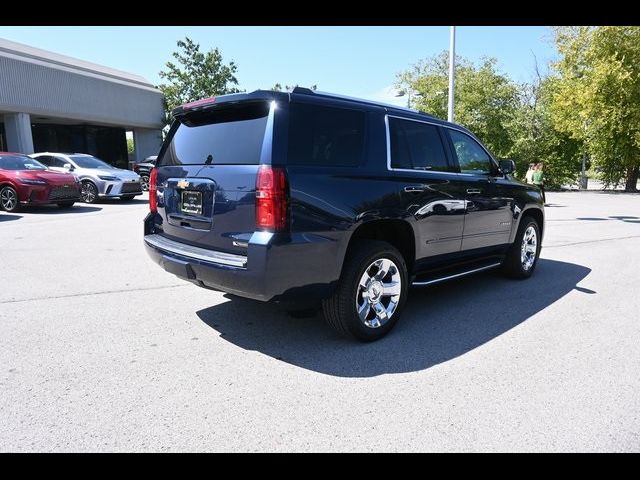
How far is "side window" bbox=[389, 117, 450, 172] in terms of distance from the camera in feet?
13.4

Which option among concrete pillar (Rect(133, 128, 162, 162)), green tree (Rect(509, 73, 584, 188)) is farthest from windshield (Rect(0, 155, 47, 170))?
green tree (Rect(509, 73, 584, 188))

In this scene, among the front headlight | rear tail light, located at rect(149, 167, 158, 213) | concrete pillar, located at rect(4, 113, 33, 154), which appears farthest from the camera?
concrete pillar, located at rect(4, 113, 33, 154)

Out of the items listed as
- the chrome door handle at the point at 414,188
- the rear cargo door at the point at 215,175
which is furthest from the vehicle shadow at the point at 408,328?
the chrome door handle at the point at 414,188

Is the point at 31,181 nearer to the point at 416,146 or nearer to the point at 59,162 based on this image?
the point at 59,162

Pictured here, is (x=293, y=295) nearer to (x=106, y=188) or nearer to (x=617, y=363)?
(x=617, y=363)

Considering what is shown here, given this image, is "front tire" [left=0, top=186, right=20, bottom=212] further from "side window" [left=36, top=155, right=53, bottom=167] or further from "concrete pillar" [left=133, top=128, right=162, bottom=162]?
"concrete pillar" [left=133, top=128, right=162, bottom=162]

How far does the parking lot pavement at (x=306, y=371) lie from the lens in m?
2.52

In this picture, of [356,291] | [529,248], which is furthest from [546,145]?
[356,291]

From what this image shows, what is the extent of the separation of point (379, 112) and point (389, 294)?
162 centimetres

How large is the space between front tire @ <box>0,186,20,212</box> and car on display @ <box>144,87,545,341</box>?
33.1 ft

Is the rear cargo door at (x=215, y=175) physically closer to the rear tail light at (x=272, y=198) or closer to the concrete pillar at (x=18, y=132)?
Result: the rear tail light at (x=272, y=198)

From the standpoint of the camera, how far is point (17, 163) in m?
12.8

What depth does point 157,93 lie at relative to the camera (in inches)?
1309
